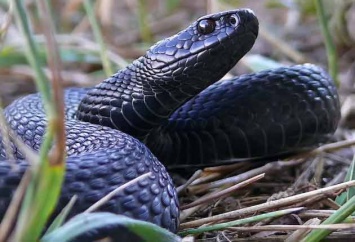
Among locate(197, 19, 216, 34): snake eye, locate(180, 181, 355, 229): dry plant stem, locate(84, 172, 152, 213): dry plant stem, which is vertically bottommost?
locate(180, 181, 355, 229): dry plant stem

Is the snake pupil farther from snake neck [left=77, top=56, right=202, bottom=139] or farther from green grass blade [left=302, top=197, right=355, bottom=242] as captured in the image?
green grass blade [left=302, top=197, right=355, bottom=242]

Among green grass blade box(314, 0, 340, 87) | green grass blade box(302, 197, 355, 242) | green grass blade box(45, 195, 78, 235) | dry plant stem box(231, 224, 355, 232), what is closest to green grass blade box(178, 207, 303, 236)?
dry plant stem box(231, 224, 355, 232)

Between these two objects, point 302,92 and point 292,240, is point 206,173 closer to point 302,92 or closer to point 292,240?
point 302,92

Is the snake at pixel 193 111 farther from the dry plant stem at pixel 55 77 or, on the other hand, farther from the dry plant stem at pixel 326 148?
the dry plant stem at pixel 55 77

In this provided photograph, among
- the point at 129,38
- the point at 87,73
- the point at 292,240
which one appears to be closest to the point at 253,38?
the point at 292,240

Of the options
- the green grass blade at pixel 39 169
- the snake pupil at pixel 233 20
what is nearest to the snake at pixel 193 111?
the snake pupil at pixel 233 20

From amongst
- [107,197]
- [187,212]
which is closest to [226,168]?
[187,212]

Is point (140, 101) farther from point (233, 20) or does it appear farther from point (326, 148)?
point (326, 148)
